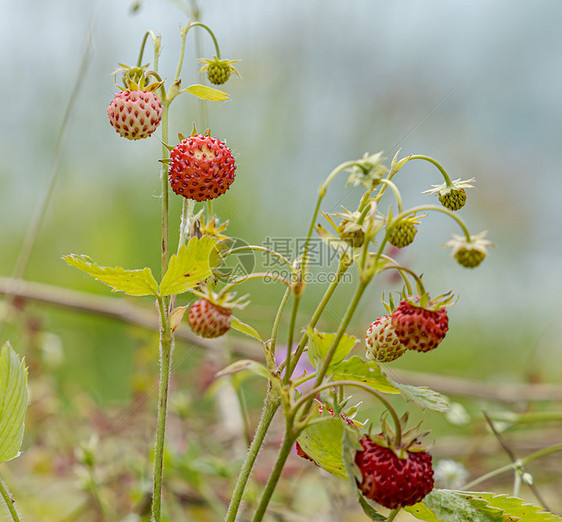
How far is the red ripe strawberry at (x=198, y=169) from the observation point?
0.41m

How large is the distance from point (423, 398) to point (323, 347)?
72 mm

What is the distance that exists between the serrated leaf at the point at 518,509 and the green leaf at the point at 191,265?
232 mm

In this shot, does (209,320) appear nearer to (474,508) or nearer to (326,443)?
(326,443)

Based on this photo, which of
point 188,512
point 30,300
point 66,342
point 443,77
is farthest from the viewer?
point 443,77

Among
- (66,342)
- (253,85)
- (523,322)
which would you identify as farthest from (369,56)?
(66,342)

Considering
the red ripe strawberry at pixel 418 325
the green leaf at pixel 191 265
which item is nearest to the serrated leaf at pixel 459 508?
the red ripe strawberry at pixel 418 325

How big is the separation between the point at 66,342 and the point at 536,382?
124 centimetres

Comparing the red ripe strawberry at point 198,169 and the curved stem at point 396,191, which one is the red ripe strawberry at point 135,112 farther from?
the curved stem at point 396,191

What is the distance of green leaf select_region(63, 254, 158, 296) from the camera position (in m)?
0.39

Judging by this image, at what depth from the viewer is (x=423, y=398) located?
386 mm

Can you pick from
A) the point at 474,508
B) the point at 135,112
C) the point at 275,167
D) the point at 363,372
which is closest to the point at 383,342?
the point at 363,372

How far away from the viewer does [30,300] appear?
1.32 m

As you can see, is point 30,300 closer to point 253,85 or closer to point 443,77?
point 253,85

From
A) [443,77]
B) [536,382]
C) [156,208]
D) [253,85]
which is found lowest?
[536,382]
